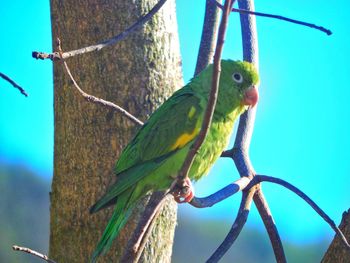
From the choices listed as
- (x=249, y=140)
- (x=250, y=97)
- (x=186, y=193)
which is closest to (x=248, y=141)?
(x=249, y=140)

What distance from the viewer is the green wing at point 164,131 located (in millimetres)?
2836

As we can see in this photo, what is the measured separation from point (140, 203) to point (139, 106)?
0.47 m

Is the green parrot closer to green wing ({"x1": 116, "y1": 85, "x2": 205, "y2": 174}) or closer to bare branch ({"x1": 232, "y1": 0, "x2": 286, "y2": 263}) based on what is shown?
green wing ({"x1": 116, "y1": 85, "x2": 205, "y2": 174})

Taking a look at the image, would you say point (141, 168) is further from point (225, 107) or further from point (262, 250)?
point (262, 250)

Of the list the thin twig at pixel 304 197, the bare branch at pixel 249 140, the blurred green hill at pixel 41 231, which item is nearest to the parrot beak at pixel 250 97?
the bare branch at pixel 249 140

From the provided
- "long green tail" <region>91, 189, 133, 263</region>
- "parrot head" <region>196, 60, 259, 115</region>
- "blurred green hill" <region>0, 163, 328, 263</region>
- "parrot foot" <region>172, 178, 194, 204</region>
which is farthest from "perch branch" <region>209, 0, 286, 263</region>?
"blurred green hill" <region>0, 163, 328, 263</region>

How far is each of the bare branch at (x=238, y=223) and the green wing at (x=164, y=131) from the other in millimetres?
389

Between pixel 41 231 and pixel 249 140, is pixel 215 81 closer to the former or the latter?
pixel 249 140

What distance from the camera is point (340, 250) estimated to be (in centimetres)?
261

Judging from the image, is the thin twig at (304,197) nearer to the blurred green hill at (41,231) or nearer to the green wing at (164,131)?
the green wing at (164,131)

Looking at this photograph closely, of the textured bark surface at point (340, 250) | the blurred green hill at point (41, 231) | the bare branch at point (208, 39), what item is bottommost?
the blurred green hill at point (41, 231)

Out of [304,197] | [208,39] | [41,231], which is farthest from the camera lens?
[41,231]

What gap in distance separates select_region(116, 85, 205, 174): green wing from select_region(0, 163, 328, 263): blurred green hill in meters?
4.04

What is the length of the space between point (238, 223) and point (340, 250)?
460 mm
